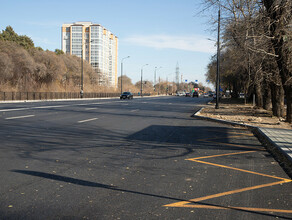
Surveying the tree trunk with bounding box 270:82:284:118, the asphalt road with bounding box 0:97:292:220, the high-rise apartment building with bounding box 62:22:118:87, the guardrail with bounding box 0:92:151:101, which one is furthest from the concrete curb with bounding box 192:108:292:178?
the high-rise apartment building with bounding box 62:22:118:87

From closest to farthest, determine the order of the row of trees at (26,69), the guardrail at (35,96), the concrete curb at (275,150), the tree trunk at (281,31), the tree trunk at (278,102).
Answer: the concrete curb at (275,150)
the tree trunk at (281,31)
the tree trunk at (278,102)
the guardrail at (35,96)
the row of trees at (26,69)

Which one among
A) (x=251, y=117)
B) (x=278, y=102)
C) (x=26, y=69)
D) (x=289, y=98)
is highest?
(x=26, y=69)

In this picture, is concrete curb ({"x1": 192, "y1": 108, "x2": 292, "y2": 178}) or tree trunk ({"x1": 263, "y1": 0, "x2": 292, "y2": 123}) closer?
concrete curb ({"x1": 192, "y1": 108, "x2": 292, "y2": 178})

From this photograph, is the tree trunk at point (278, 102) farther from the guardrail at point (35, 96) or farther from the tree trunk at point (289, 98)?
the guardrail at point (35, 96)

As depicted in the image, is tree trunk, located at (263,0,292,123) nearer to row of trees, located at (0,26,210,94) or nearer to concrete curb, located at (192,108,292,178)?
concrete curb, located at (192,108,292,178)

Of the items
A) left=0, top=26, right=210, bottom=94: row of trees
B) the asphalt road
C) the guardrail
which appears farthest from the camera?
left=0, top=26, right=210, bottom=94: row of trees

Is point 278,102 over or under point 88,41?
under

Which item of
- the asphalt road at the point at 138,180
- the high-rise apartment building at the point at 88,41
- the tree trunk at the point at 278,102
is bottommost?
the asphalt road at the point at 138,180

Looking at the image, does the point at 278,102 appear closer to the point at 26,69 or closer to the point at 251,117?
the point at 251,117

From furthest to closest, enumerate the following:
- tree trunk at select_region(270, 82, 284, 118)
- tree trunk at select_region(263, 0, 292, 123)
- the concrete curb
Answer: tree trunk at select_region(270, 82, 284, 118)
tree trunk at select_region(263, 0, 292, 123)
the concrete curb

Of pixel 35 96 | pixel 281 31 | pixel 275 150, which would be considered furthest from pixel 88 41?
pixel 275 150

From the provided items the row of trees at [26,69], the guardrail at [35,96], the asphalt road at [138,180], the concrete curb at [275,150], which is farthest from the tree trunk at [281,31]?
the row of trees at [26,69]

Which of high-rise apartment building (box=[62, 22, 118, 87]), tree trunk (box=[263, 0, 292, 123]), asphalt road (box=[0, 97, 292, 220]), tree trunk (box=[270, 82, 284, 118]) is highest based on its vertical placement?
high-rise apartment building (box=[62, 22, 118, 87])

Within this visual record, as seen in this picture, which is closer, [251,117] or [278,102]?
[251,117]
